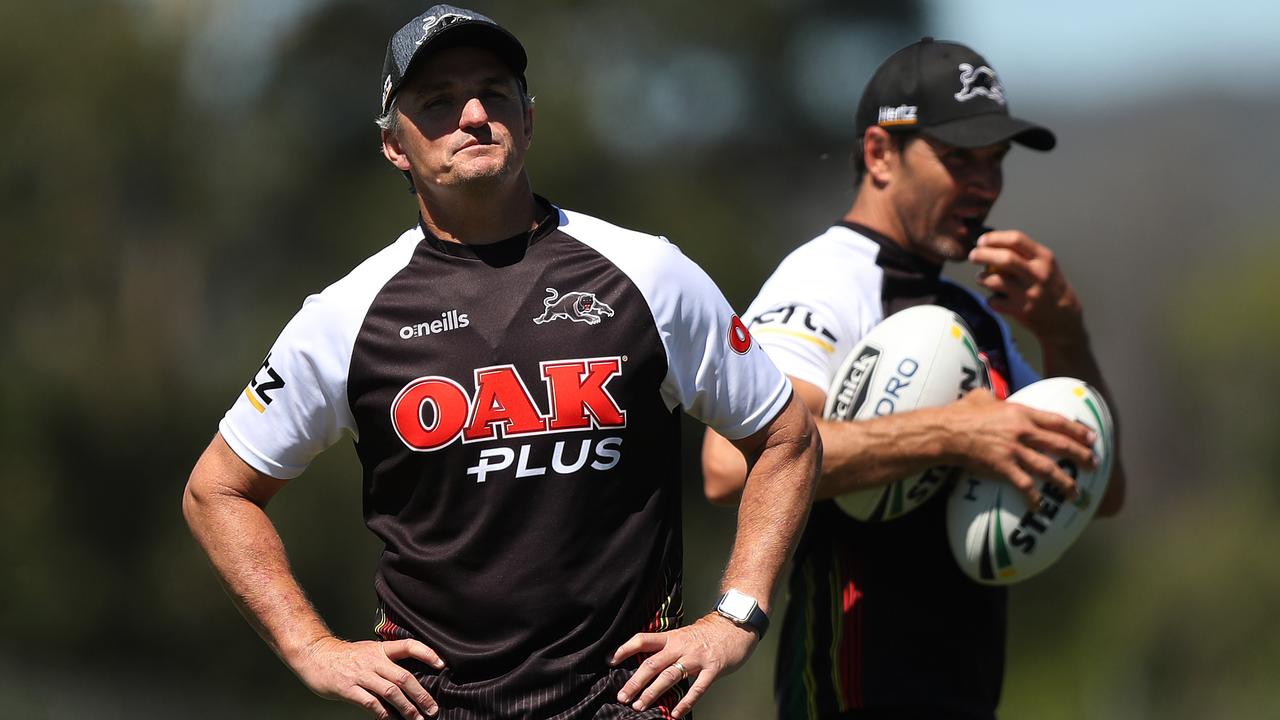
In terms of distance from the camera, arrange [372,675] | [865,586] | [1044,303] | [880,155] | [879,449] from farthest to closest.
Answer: [880,155], [1044,303], [865,586], [879,449], [372,675]

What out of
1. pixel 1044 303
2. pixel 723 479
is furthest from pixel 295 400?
pixel 1044 303

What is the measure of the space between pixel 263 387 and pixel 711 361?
102cm

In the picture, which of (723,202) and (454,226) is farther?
(723,202)

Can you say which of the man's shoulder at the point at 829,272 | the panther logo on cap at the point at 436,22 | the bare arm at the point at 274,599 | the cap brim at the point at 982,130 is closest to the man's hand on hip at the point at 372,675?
the bare arm at the point at 274,599

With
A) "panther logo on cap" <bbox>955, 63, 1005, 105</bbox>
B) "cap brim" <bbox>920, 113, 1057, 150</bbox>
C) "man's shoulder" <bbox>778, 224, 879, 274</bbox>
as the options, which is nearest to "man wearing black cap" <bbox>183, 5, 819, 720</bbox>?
"man's shoulder" <bbox>778, 224, 879, 274</bbox>

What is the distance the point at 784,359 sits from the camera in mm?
4730

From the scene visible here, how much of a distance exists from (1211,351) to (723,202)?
35.6 feet

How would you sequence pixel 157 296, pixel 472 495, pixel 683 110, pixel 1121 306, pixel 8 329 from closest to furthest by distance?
pixel 472 495, pixel 8 329, pixel 157 296, pixel 683 110, pixel 1121 306

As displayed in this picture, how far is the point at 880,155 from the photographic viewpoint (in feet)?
17.1

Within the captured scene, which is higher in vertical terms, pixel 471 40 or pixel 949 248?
pixel 471 40

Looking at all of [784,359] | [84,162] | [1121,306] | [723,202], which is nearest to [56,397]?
[84,162]

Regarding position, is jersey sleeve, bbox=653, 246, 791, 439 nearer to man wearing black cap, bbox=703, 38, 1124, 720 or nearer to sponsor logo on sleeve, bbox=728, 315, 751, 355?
sponsor logo on sleeve, bbox=728, 315, 751, 355

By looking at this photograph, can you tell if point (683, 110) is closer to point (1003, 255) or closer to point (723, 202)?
point (723, 202)

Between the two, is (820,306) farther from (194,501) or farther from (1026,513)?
(194,501)
